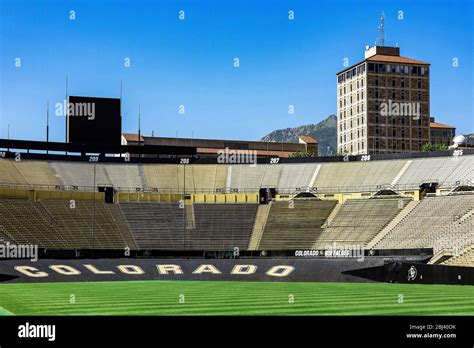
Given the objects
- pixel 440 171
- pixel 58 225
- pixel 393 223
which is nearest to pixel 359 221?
pixel 393 223

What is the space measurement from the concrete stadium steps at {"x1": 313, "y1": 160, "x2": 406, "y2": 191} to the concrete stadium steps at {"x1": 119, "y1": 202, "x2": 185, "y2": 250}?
17.5 metres

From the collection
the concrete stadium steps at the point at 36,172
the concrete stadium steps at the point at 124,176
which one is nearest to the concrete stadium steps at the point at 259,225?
the concrete stadium steps at the point at 124,176

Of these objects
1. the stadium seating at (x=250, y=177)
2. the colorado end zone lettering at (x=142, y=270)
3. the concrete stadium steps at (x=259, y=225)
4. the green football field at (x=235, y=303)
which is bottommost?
the colorado end zone lettering at (x=142, y=270)

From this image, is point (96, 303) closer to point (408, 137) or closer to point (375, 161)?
point (375, 161)

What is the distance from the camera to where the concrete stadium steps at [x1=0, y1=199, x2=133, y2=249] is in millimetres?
68188

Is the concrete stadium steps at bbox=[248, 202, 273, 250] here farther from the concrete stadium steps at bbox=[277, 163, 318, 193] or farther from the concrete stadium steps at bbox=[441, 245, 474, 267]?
the concrete stadium steps at bbox=[441, 245, 474, 267]

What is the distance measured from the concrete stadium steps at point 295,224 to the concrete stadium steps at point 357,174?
398cm

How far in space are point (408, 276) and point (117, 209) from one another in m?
39.6

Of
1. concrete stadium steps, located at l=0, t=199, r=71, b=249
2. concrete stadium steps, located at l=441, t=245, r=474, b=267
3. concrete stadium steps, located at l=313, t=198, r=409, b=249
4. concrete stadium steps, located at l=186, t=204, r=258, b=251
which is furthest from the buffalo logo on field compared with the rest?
concrete stadium steps, located at l=0, t=199, r=71, b=249

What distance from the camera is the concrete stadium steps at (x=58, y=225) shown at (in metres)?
68.2

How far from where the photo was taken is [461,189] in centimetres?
7450

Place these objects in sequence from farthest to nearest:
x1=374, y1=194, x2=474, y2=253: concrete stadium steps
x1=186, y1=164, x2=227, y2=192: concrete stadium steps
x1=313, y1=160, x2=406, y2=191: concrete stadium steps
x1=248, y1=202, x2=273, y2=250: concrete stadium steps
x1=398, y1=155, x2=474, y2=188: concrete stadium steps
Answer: x1=186, y1=164, x2=227, y2=192: concrete stadium steps
x1=313, y1=160, x2=406, y2=191: concrete stadium steps
x1=398, y1=155, x2=474, y2=188: concrete stadium steps
x1=248, y1=202, x2=273, y2=250: concrete stadium steps
x1=374, y1=194, x2=474, y2=253: concrete stadium steps

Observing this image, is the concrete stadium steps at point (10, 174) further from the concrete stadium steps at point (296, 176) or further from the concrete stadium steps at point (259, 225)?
the concrete stadium steps at point (296, 176)
